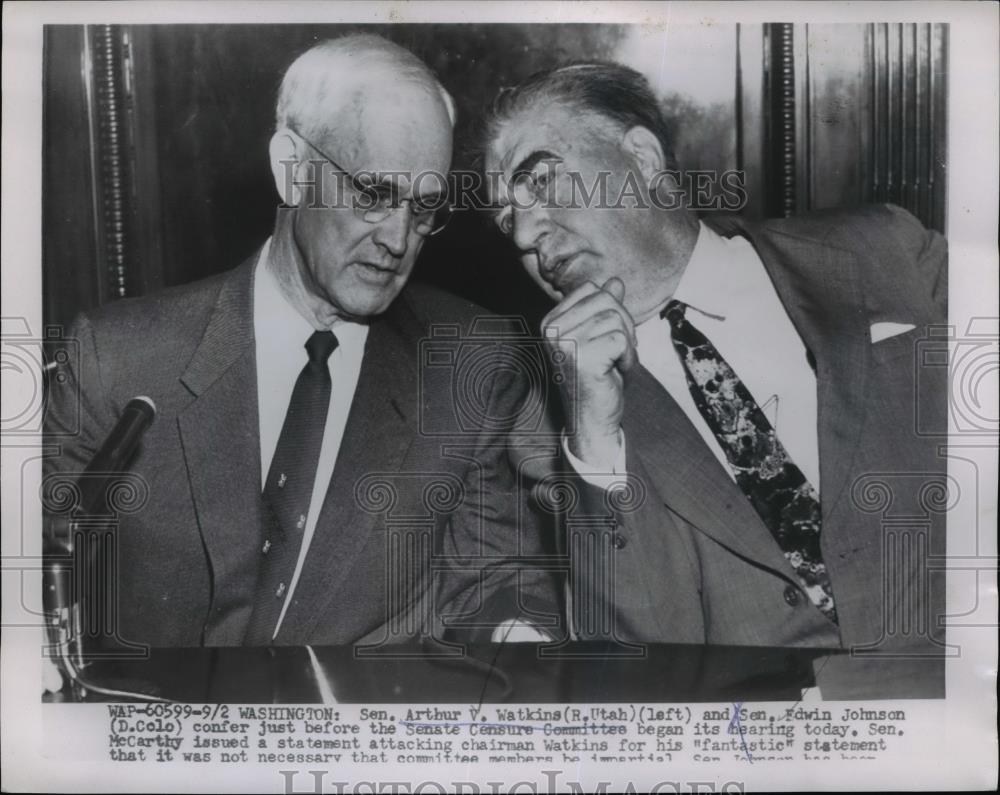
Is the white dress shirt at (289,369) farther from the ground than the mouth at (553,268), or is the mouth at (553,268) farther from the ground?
the mouth at (553,268)

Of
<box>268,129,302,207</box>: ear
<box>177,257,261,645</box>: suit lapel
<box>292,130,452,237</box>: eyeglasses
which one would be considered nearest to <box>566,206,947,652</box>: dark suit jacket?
<box>292,130,452,237</box>: eyeglasses

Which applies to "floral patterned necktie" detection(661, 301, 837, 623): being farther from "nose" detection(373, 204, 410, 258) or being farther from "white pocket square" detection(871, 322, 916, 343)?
"nose" detection(373, 204, 410, 258)

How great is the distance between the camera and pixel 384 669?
1706 mm

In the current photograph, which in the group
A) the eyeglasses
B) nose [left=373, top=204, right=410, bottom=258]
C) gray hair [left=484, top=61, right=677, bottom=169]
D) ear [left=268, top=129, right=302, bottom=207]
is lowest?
nose [left=373, top=204, right=410, bottom=258]

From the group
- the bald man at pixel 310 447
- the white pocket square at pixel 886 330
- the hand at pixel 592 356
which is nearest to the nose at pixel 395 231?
the bald man at pixel 310 447

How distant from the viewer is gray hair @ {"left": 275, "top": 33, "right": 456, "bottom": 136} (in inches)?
65.1

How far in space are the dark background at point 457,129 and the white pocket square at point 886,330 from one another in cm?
19

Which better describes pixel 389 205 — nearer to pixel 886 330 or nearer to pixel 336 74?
pixel 336 74

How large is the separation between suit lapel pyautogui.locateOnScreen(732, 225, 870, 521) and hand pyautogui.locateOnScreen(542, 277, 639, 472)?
277 millimetres

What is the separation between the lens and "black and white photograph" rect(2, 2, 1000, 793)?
1672 mm

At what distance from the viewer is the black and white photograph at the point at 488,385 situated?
1672 millimetres

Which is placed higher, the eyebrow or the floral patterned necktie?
the eyebrow

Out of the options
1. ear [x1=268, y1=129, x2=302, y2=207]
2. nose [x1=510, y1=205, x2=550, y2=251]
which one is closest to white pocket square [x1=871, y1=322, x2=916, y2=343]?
nose [x1=510, y1=205, x2=550, y2=251]

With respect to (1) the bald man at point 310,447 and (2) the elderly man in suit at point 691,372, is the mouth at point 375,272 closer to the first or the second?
(1) the bald man at point 310,447
